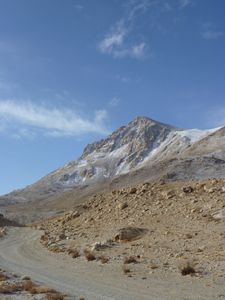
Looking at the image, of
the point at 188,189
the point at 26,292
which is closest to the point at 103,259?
the point at 26,292

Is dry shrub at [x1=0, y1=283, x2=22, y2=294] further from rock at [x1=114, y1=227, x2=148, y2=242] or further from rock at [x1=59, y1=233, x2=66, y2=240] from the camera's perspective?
rock at [x1=59, y1=233, x2=66, y2=240]

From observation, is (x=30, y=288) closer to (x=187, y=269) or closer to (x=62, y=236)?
(x=187, y=269)

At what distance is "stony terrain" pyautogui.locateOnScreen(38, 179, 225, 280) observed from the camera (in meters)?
26.0

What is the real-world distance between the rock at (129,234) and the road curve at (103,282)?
4.68 m

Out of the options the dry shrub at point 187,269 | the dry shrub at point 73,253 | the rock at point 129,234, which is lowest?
the dry shrub at point 187,269

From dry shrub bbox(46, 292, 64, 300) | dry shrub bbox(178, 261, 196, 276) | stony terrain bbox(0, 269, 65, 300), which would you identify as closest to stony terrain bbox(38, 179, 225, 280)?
dry shrub bbox(178, 261, 196, 276)

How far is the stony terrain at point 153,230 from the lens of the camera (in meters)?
26.0

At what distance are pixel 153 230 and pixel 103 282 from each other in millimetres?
14625

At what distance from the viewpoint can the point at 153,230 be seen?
35.9 m

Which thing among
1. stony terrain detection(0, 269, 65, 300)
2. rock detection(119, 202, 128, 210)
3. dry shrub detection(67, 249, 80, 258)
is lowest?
stony terrain detection(0, 269, 65, 300)

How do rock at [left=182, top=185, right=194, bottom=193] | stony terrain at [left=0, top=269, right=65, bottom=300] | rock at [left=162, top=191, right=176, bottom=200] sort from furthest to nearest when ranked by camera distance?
rock at [left=162, top=191, right=176, bottom=200], rock at [left=182, top=185, right=194, bottom=193], stony terrain at [left=0, top=269, right=65, bottom=300]

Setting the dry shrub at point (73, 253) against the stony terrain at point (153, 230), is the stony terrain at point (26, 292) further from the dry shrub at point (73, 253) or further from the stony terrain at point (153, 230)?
the dry shrub at point (73, 253)

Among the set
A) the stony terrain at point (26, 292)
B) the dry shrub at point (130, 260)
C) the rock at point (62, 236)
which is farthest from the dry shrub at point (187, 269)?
the rock at point (62, 236)

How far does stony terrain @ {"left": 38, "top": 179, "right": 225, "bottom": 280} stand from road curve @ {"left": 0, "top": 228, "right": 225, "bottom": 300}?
1147mm
